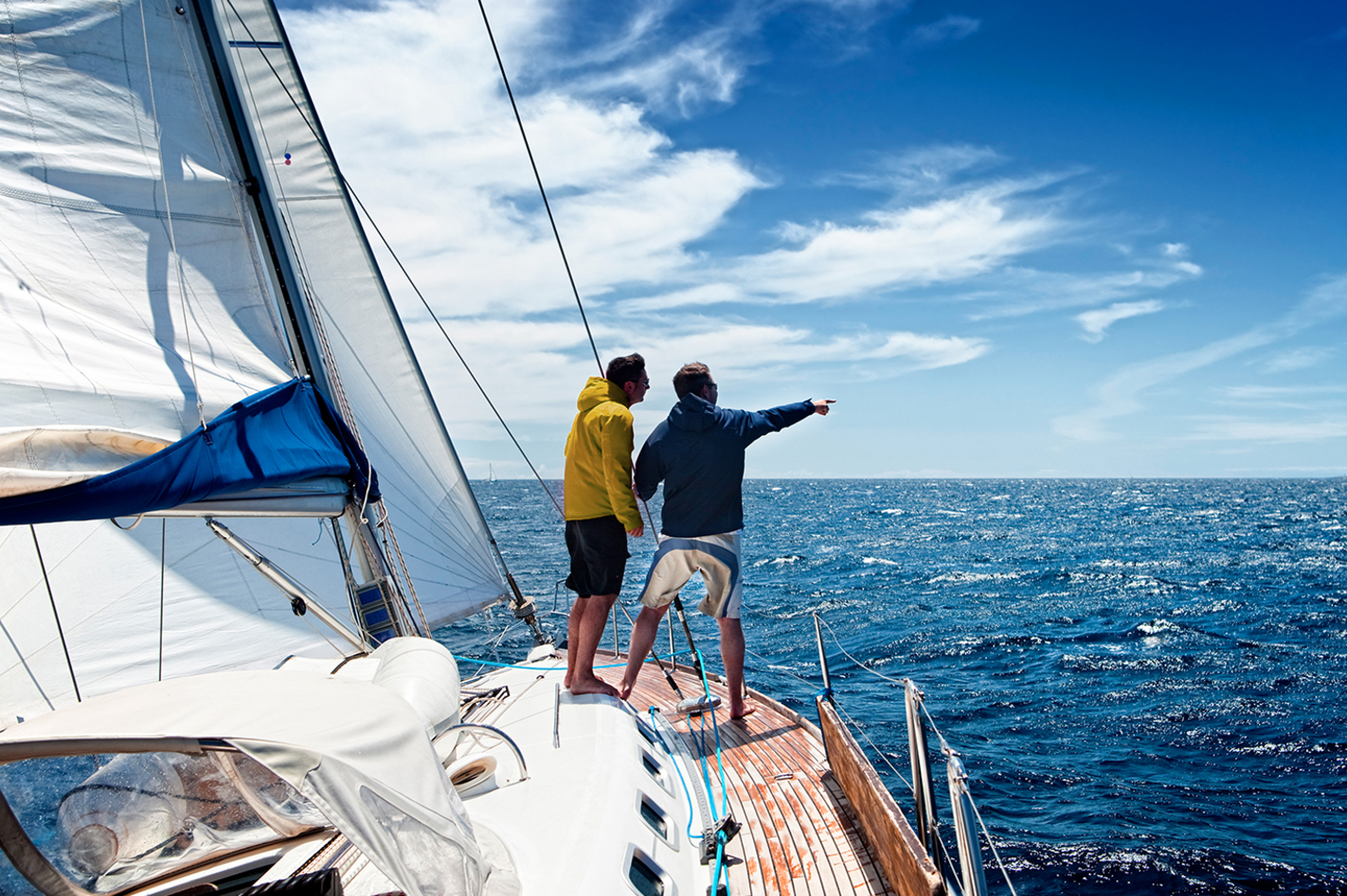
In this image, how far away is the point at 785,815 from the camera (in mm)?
3773

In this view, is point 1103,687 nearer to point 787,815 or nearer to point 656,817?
point 787,815

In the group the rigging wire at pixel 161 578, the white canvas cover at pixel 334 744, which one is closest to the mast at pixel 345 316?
the rigging wire at pixel 161 578

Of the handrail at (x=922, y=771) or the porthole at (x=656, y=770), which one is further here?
the porthole at (x=656, y=770)

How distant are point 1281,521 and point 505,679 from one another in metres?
55.8

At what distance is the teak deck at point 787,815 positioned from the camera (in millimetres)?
3193

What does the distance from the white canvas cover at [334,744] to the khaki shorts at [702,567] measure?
98.0 inches

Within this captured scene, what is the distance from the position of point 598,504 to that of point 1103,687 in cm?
1028

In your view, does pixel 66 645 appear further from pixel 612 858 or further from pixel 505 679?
pixel 612 858

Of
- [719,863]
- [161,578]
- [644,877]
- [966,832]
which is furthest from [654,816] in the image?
[161,578]

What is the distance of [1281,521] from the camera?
1822 inches

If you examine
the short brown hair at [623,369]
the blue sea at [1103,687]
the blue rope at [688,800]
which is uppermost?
the short brown hair at [623,369]

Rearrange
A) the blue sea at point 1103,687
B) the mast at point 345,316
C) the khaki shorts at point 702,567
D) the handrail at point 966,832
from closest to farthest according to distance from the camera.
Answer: the handrail at point 966,832, the khaki shorts at point 702,567, the mast at point 345,316, the blue sea at point 1103,687

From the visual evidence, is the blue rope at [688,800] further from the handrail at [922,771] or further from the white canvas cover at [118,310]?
the white canvas cover at [118,310]

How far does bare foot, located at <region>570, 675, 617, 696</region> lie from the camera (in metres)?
4.37
